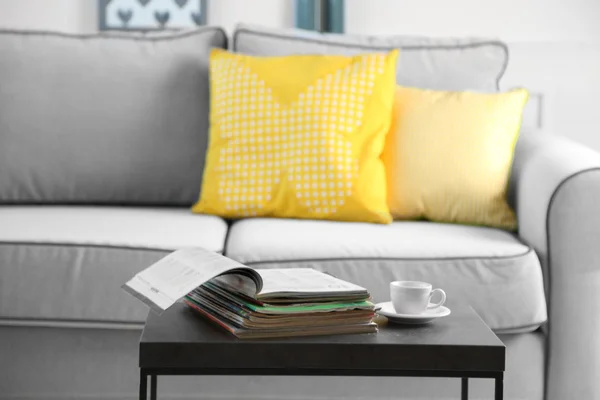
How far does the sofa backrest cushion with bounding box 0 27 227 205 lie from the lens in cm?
226

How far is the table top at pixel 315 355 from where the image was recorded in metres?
1.10

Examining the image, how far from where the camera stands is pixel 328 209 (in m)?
2.05

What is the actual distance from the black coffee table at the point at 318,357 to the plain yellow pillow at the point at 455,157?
37.2 inches

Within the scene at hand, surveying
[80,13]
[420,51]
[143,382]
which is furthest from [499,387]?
[80,13]

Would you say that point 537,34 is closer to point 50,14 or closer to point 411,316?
point 50,14

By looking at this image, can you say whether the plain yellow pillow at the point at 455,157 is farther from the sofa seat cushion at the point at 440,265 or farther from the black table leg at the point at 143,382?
the black table leg at the point at 143,382

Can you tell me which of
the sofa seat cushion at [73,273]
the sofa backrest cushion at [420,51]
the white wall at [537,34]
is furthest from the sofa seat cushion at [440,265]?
the white wall at [537,34]

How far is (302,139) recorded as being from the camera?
2.08 m

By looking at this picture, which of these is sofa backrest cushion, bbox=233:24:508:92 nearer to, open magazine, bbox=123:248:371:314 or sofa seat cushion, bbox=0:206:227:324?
sofa seat cushion, bbox=0:206:227:324

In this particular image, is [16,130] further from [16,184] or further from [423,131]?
[423,131]

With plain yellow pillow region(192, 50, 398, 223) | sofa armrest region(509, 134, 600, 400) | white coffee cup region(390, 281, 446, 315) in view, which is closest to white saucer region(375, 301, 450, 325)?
white coffee cup region(390, 281, 446, 315)

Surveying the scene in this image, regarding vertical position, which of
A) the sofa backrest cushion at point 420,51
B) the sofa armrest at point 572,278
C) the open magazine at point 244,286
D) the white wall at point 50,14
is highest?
the white wall at point 50,14

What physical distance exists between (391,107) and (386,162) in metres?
0.14

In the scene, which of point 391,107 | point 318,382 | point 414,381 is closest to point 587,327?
point 414,381
